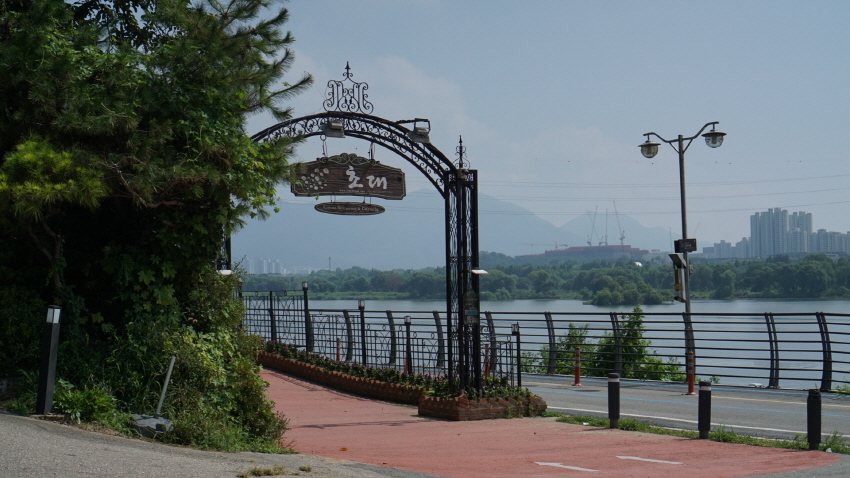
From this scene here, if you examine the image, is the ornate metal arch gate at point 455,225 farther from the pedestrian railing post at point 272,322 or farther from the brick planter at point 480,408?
the pedestrian railing post at point 272,322

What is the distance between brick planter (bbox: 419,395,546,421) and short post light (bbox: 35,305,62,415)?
6431 millimetres

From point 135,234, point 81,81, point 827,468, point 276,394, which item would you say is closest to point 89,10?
point 81,81

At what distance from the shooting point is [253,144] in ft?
34.1

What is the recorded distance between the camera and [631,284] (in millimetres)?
53719

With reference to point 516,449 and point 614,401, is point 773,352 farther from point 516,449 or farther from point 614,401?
point 516,449

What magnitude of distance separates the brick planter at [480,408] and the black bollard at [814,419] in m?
4.60

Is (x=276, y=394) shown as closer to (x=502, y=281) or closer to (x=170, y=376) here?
(x=170, y=376)

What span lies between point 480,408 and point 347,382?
181 inches

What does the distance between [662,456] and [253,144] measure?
6.50m

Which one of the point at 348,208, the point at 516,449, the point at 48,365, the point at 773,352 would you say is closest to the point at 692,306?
the point at 773,352

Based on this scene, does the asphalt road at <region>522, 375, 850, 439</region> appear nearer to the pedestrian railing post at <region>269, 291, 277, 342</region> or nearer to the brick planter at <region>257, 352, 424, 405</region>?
the brick planter at <region>257, 352, 424, 405</region>

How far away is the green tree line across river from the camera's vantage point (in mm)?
45594

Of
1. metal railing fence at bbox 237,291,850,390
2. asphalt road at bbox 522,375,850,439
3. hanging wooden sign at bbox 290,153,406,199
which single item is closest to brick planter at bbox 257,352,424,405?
metal railing fence at bbox 237,291,850,390

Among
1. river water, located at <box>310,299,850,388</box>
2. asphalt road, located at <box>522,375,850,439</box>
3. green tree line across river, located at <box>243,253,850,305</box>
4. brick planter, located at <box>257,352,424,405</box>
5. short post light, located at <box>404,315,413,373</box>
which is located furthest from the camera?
green tree line across river, located at <box>243,253,850,305</box>
